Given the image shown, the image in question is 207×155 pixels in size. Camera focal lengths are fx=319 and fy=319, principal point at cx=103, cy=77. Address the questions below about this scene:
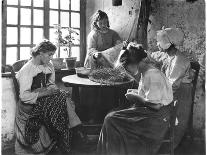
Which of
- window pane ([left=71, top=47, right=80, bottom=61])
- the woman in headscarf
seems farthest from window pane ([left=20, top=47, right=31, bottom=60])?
the woman in headscarf

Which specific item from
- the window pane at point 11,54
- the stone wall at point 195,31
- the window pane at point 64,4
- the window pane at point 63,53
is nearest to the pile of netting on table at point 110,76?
the stone wall at point 195,31

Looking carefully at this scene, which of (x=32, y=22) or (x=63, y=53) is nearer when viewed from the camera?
(x=32, y=22)

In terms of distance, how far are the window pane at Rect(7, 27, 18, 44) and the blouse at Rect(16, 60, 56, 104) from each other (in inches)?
49.3

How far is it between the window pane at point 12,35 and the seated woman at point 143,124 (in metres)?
2.62

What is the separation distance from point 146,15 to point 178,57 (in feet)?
4.16

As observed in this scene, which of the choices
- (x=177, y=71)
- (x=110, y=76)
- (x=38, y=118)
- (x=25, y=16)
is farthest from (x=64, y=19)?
(x=177, y=71)

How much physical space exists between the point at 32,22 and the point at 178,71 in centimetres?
258

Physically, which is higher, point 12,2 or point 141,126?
point 12,2

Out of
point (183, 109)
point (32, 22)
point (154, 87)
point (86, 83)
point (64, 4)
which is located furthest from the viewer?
point (64, 4)

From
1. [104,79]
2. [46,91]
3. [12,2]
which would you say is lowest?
[46,91]

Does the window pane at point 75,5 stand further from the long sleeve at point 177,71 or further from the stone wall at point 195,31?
the long sleeve at point 177,71

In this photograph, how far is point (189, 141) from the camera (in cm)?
439

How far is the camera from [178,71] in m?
3.84

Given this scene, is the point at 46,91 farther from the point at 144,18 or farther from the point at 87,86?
the point at 144,18
